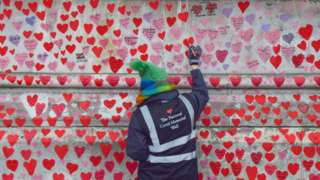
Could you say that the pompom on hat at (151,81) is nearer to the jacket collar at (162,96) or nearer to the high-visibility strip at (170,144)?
the jacket collar at (162,96)

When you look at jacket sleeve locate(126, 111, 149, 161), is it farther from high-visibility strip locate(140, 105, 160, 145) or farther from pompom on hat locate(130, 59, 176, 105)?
pompom on hat locate(130, 59, 176, 105)

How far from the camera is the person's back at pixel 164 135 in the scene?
3.36 meters

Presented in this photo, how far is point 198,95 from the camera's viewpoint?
366 centimetres

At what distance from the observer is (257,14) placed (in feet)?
13.8

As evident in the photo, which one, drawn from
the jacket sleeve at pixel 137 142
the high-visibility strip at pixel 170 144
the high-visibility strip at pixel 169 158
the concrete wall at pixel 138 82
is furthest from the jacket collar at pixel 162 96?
the concrete wall at pixel 138 82

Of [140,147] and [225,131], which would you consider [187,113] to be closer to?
[140,147]

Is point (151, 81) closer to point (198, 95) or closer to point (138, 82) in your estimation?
point (198, 95)

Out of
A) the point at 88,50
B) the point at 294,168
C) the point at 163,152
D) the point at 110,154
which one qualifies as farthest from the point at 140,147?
the point at 294,168

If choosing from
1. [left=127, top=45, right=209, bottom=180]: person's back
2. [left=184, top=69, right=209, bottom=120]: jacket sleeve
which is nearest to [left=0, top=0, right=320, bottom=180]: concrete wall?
[left=184, top=69, right=209, bottom=120]: jacket sleeve

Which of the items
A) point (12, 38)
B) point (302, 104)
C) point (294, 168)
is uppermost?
point (12, 38)

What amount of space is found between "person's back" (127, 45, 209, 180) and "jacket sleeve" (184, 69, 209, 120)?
63 mm

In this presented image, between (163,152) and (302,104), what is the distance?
64.3 inches

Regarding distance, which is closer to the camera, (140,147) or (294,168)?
(140,147)

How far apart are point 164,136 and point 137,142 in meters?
0.22
